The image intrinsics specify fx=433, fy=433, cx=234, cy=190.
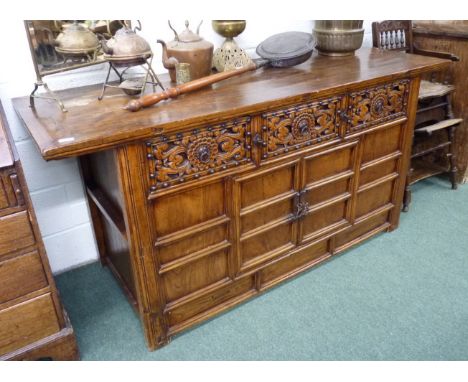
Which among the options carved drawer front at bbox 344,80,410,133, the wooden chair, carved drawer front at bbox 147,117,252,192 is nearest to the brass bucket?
carved drawer front at bbox 344,80,410,133

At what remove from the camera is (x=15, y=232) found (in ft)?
4.78

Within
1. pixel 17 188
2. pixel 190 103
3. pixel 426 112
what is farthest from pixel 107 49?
pixel 426 112

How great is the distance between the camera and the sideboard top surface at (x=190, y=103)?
139cm

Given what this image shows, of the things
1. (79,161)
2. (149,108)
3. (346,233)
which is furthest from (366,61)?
(79,161)

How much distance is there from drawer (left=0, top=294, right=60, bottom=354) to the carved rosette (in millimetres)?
1046

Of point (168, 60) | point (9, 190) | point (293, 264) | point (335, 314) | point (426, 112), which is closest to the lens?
point (9, 190)

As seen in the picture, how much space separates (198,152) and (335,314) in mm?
1069

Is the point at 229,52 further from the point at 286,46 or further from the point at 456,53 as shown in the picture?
the point at 456,53

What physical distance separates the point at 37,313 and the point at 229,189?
2.86ft

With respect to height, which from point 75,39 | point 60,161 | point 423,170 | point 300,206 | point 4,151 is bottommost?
point 423,170

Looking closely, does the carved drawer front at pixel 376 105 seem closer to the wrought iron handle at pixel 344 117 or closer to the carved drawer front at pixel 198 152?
the wrought iron handle at pixel 344 117

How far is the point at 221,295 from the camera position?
6.74ft

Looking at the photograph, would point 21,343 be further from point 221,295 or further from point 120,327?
point 221,295

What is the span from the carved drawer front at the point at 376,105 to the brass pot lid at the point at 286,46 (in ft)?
1.15
